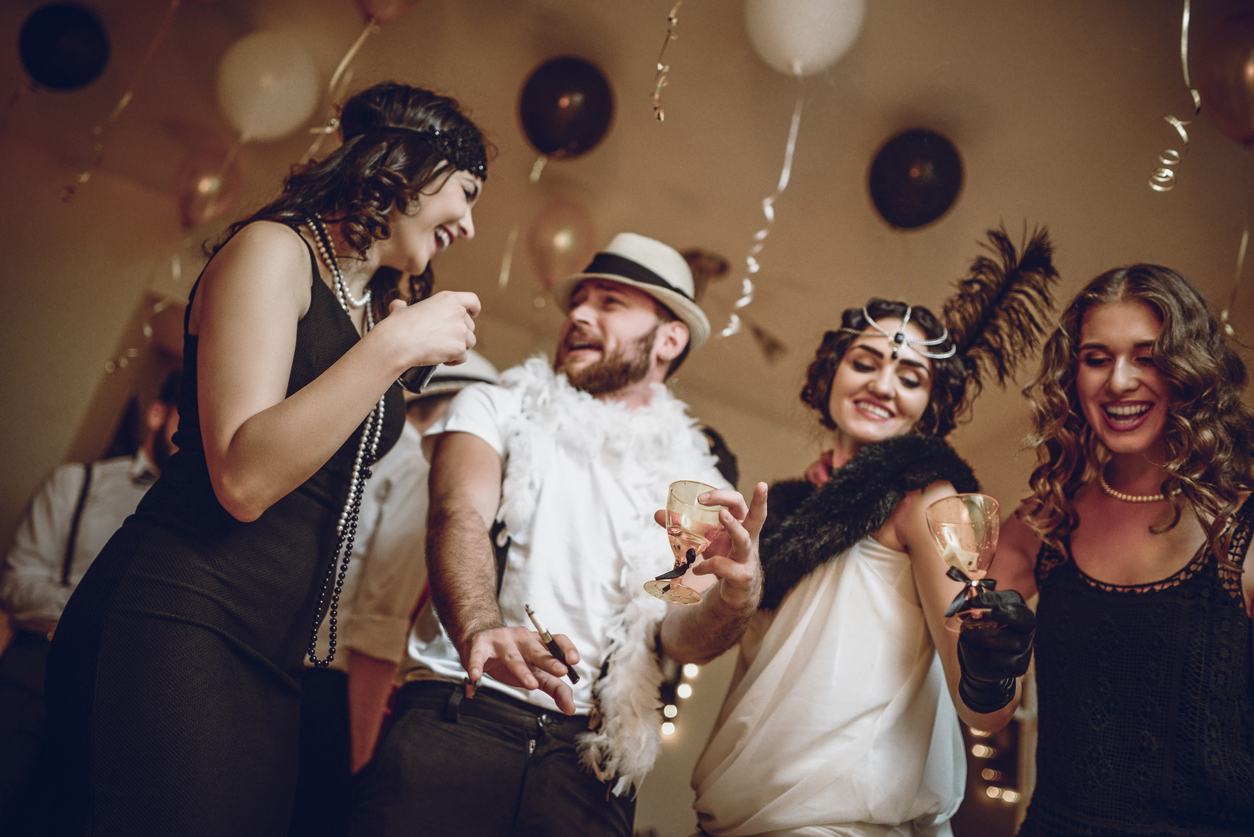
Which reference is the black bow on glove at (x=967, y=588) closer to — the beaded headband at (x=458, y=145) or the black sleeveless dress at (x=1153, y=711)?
the black sleeveless dress at (x=1153, y=711)

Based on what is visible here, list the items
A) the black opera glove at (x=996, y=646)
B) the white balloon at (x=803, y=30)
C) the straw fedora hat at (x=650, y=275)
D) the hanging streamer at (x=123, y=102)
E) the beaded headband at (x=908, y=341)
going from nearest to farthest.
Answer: the black opera glove at (x=996, y=646) < the beaded headband at (x=908, y=341) < the straw fedora hat at (x=650, y=275) < the white balloon at (x=803, y=30) < the hanging streamer at (x=123, y=102)

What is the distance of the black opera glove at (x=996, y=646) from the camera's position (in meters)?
1.23

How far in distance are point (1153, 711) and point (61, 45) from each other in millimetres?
3889

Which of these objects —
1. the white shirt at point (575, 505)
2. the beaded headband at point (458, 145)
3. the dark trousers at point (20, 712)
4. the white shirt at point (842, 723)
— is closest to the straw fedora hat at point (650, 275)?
the white shirt at point (575, 505)

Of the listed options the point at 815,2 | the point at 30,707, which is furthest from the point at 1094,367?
the point at 30,707

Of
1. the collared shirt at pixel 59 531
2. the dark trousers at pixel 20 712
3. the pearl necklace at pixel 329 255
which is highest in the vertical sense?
the pearl necklace at pixel 329 255

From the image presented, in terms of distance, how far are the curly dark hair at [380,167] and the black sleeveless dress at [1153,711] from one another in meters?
1.51

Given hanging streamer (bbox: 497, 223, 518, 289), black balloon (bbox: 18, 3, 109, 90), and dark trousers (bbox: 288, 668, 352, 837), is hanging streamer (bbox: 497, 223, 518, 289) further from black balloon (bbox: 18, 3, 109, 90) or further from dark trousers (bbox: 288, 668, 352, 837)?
dark trousers (bbox: 288, 668, 352, 837)

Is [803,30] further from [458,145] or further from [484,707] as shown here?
[484,707]

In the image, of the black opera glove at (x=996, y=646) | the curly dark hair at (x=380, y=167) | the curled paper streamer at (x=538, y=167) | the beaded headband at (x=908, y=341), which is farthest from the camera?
the curled paper streamer at (x=538, y=167)

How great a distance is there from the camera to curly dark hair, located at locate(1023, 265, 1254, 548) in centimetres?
153

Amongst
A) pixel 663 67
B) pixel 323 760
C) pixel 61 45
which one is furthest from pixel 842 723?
pixel 61 45

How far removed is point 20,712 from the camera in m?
2.24

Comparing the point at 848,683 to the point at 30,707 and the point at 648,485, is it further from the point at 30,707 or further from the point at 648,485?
the point at 30,707
